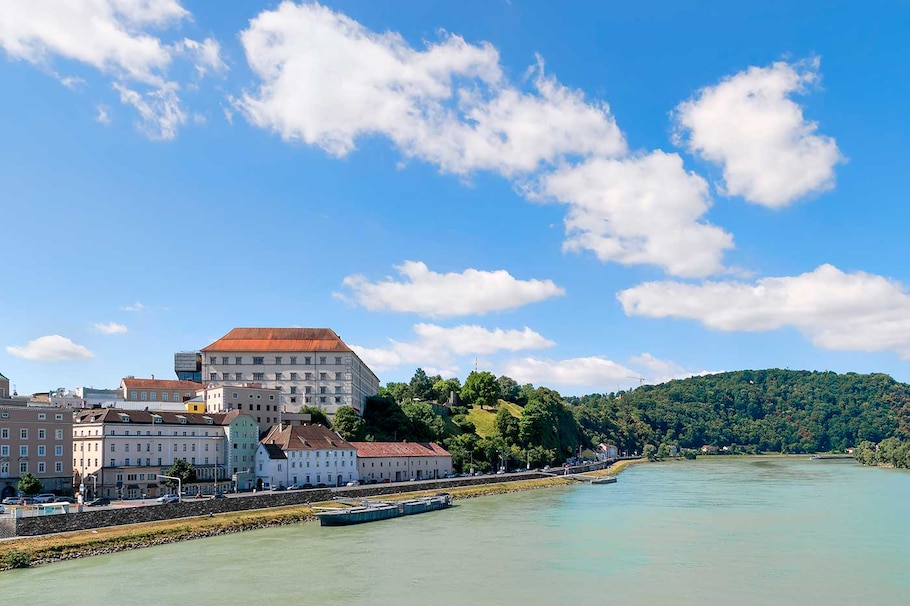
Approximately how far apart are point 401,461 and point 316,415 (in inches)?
589

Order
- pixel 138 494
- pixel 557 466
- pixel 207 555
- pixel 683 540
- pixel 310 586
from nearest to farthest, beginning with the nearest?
1. pixel 310 586
2. pixel 207 555
3. pixel 683 540
4. pixel 138 494
5. pixel 557 466

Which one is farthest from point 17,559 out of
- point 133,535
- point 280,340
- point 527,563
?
point 280,340

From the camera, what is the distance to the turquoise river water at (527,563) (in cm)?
3388

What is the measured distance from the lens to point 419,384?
145 metres

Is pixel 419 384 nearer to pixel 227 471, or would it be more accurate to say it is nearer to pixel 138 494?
pixel 227 471

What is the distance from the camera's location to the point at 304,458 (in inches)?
2813

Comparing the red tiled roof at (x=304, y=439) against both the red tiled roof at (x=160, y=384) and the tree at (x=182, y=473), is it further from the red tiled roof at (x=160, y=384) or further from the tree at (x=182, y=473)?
the red tiled roof at (x=160, y=384)

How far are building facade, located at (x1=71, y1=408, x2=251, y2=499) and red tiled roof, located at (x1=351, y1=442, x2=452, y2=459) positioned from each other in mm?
14356

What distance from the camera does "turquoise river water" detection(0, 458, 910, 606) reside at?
33875 millimetres

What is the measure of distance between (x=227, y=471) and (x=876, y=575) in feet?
174

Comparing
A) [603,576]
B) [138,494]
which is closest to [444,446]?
[138,494]

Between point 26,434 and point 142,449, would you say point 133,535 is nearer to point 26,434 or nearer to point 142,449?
point 26,434

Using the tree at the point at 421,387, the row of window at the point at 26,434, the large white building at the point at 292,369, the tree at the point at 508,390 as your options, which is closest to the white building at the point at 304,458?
the row of window at the point at 26,434

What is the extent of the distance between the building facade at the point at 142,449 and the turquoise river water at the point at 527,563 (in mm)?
17303
